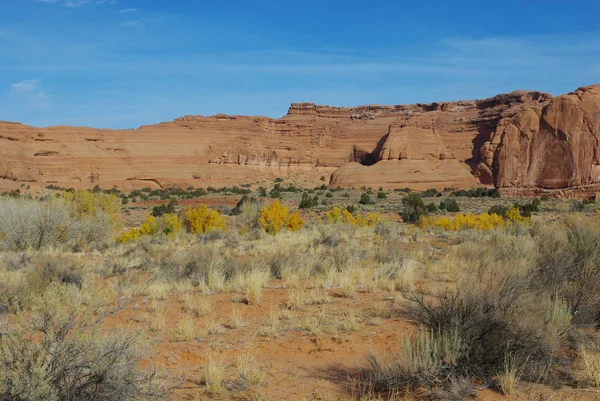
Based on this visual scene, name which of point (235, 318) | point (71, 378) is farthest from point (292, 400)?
point (235, 318)

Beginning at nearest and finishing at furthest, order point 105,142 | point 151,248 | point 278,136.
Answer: point 151,248, point 105,142, point 278,136

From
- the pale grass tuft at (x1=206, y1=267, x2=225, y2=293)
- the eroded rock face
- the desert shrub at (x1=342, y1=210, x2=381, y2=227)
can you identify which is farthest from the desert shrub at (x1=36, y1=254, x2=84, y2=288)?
the eroded rock face

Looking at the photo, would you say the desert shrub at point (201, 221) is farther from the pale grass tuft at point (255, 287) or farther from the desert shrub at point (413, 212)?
the pale grass tuft at point (255, 287)

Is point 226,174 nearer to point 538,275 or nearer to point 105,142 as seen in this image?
point 105,142

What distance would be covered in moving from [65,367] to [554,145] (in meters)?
66.0

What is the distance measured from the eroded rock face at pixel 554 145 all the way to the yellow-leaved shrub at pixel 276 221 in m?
48.3

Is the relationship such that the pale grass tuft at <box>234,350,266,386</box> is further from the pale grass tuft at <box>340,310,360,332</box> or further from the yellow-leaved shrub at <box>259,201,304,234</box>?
the yellow-leaved shrub at <box>259,201,304,234</box>

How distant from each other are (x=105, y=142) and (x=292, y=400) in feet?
230

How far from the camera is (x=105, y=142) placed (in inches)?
Answer: 2707

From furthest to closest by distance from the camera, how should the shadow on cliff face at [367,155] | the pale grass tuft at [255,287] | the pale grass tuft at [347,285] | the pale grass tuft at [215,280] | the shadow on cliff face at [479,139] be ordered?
the shadow on cliff face at [367,155] → the shadow on cliff face at [479,139] → the pale grass tuft at [215,280] → the pale grass tuft at [347,285] → the pale grass tuft at [255,287]

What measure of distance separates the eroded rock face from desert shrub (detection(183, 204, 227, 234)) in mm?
50174

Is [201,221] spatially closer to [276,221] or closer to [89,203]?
[276,221]

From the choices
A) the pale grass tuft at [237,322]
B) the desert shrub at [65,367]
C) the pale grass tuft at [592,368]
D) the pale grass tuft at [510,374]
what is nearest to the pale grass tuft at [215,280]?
the pale grass tuft at [237,322]

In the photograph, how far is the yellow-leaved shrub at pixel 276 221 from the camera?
61.4 ft
